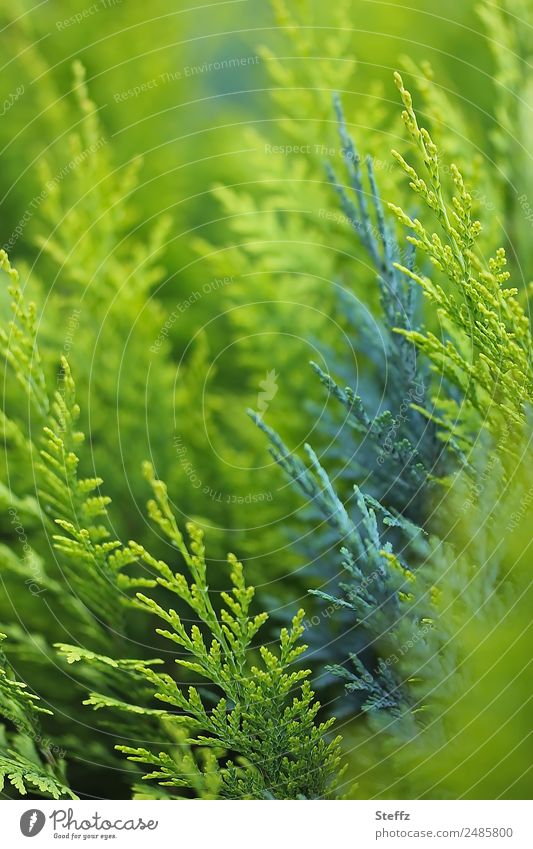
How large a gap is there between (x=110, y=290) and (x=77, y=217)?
0.08 m

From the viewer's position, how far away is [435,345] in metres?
0.61

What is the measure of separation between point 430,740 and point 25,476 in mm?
455

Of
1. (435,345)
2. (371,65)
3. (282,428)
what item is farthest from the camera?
(371,65)

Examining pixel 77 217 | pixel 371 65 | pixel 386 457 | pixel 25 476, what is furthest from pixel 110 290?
pixel 371 65

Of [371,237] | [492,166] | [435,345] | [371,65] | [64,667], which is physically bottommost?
[64,667]

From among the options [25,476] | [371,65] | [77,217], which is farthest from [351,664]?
[371,65]

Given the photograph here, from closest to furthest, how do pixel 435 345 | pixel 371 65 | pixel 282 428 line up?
pixel 435 345 < pixel 282 428 < pixel 371 65

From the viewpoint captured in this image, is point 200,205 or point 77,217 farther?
point 200,205
